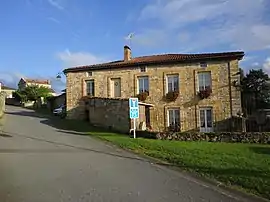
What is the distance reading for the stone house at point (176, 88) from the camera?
86.6ft

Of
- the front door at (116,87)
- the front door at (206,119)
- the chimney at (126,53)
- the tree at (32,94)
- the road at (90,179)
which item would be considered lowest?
the road at (90,179)

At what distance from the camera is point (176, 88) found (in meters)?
27.9

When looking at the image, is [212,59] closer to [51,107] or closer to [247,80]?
[247,80]

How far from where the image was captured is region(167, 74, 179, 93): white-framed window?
2789cm

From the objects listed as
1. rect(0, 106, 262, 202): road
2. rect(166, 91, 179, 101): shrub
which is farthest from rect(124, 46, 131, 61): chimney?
rect(0, 106, 262, 202): road

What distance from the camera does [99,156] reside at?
12.3 m

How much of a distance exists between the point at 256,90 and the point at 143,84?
56.2ft

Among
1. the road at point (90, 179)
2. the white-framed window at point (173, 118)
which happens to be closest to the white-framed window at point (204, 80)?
the white-framed window at point (173, 118)

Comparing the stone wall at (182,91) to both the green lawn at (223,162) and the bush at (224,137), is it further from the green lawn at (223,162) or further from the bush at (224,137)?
the green lawn at (223,162)

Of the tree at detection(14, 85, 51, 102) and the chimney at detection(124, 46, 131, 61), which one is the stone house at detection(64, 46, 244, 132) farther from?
the tree at detection(14, 85, 51, 102)

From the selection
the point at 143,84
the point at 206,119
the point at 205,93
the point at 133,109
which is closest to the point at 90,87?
the point at 143,84

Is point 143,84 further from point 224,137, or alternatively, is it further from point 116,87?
point 224,137

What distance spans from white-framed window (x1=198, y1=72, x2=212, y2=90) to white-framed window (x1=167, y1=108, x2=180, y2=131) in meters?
2.67

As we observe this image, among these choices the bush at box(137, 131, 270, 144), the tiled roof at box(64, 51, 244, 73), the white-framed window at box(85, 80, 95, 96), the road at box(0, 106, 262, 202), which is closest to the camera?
the road at box(0, 106, 262, 202)
